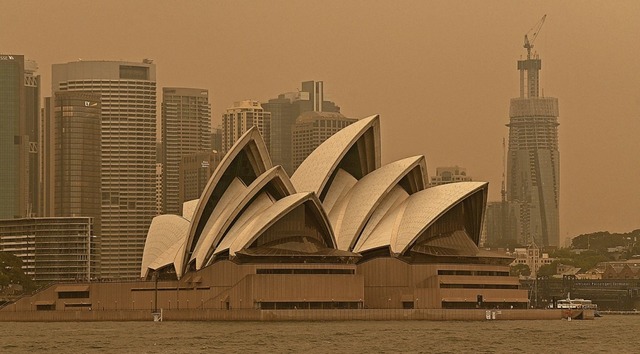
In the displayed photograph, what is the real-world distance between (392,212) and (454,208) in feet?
15.8

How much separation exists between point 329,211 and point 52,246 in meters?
77.6

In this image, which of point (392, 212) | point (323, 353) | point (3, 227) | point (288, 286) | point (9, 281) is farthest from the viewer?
point (3, 227)

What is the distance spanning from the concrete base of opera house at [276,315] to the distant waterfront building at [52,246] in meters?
67.4

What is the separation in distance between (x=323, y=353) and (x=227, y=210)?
39.2m

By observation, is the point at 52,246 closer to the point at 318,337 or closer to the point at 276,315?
the point at 276,315

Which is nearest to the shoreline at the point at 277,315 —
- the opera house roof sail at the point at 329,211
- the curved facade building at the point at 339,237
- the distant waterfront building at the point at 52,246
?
the curved facade building at the point at 339,237

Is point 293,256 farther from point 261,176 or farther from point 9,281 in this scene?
point 9,281

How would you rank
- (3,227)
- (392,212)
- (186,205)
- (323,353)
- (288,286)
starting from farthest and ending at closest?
1. (3,227)
2. (186,205)
3. (392,212)
4. (288,286)
5. (323,353)

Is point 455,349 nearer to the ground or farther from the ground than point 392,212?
nearer to the ground

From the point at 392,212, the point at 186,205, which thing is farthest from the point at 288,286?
the point at 186,205

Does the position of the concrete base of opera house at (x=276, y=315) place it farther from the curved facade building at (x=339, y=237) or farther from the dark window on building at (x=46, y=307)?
the curved facade building at (x=339, y=237)

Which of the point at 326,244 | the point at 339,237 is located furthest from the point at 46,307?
the point at 339,237

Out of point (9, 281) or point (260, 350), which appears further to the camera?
point (9, 281)

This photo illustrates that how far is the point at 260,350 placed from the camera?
79.1m
